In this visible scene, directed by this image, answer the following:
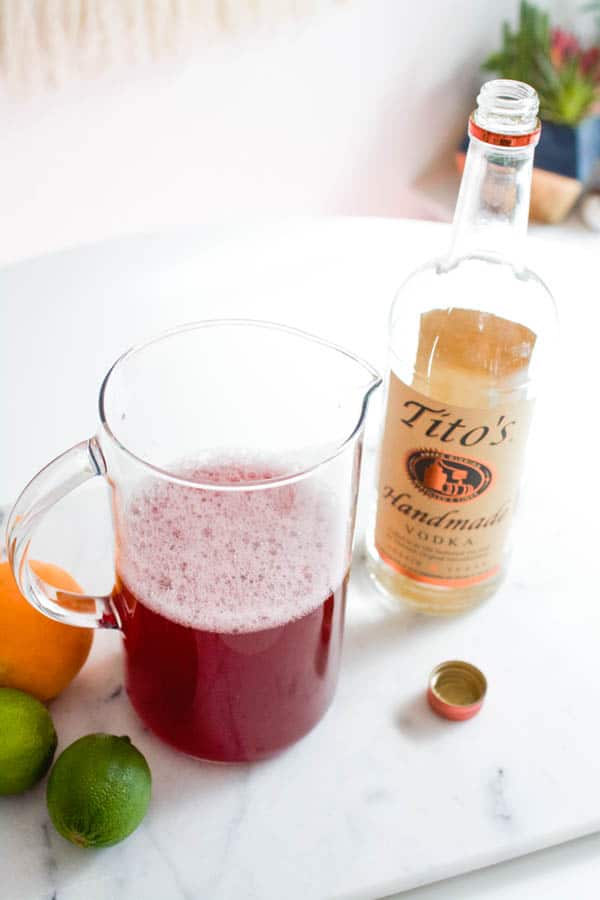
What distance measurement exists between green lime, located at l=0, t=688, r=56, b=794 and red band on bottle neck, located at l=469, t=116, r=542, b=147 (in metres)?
0.48

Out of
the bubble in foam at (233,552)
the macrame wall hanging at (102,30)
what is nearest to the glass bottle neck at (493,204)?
the bubble in foam at (233,552)

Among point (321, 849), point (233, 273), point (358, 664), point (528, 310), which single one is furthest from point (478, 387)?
point (233, 273)

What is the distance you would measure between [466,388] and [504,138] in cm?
19

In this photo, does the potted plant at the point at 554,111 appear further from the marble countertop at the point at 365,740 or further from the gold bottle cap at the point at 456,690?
the gold bottle cap at the point at 456,690

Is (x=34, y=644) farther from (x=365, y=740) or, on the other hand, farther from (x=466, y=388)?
(x=466, y=388)

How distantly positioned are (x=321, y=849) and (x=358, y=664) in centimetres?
17

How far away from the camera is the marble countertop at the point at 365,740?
67 cm

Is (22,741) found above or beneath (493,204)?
beneath

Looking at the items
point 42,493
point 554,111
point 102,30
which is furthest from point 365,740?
point 554,111

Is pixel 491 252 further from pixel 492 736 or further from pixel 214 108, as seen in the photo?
pixel 214 108

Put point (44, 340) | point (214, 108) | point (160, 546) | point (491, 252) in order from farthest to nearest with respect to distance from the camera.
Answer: point (214, 108) → point (44, 340) → point (491, 252) → point (160, 546)

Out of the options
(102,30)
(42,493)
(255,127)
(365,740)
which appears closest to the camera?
(42,493)

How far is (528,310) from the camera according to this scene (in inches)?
31.0

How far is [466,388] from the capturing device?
Answer: 0.76 meters
